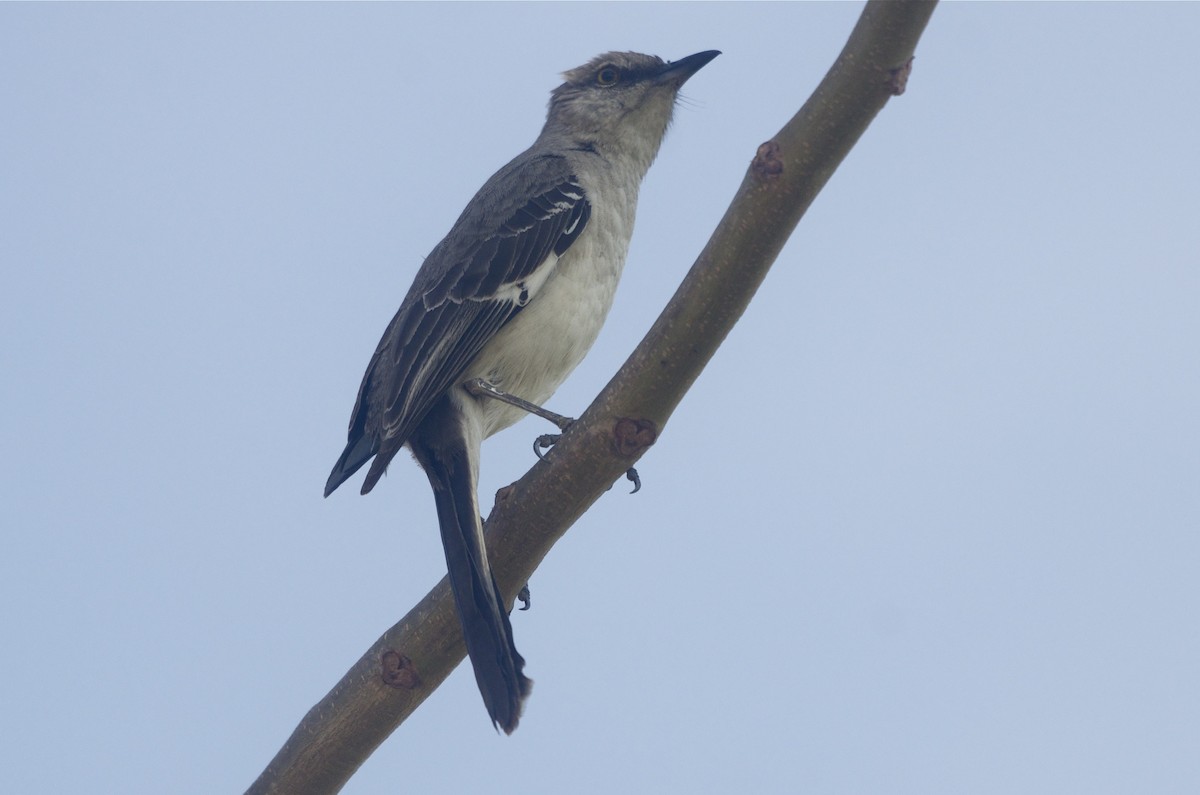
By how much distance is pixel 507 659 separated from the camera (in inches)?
153

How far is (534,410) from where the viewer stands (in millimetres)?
4949

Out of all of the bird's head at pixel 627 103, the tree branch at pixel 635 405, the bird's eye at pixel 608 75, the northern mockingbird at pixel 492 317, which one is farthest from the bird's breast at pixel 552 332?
the bird's eye at pixel 608 75

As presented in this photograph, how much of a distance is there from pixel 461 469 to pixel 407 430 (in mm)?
257

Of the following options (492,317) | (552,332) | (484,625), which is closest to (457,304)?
(492,317)

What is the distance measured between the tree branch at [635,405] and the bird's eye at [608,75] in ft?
11.0

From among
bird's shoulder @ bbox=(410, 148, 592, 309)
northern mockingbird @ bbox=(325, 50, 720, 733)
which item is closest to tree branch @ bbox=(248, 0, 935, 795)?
northern mockingbird @ bbox=(325, 50, 720, 733)

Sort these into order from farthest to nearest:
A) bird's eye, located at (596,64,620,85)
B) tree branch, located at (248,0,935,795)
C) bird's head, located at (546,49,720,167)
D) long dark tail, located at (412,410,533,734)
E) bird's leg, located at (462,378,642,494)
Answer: bird's eye, located at (596,64,620,85), bird's head, located at (546,49,720,167), bird's leg, located at (462,378,642,494), long dark tail, located at (412,410,533,734), tree branch, located at (248,0,935,795)

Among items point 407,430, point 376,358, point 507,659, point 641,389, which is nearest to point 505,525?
point 507,659

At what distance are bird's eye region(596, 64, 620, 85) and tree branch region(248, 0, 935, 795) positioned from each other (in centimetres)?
336

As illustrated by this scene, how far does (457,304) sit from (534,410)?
60 cm

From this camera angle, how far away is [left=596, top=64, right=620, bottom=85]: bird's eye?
6660 millimetres

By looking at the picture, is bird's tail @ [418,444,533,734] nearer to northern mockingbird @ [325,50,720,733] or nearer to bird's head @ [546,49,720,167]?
northern mockingbird @ [325,50,720,733]

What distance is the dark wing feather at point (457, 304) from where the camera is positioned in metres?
4.92

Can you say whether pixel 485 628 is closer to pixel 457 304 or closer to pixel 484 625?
pixel 484 625
